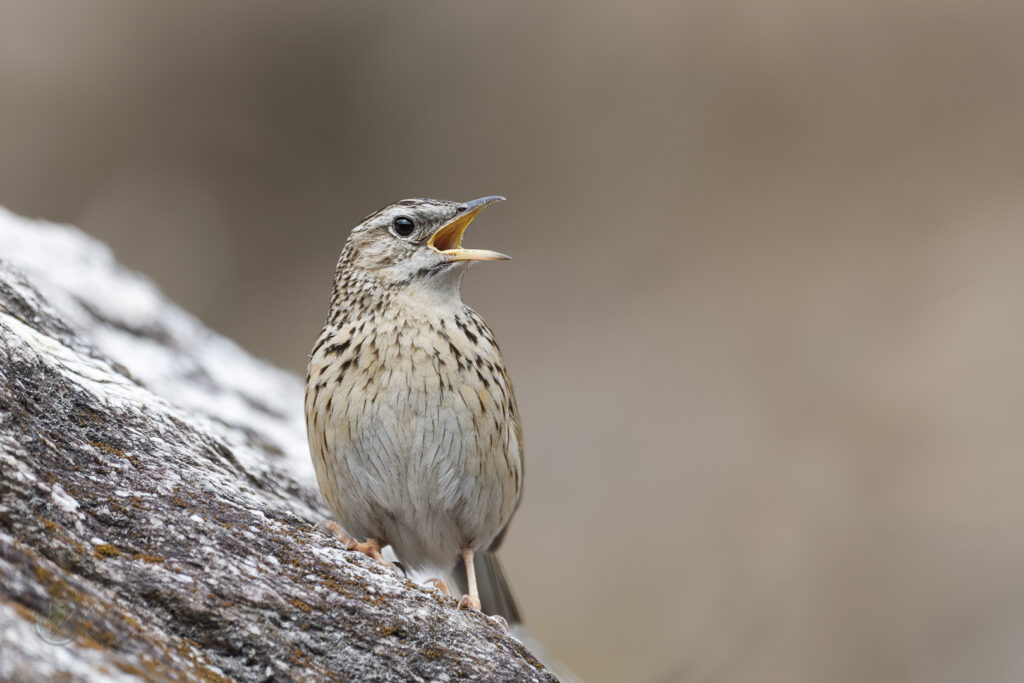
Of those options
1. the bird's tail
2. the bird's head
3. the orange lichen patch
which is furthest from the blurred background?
the orange lichen patch

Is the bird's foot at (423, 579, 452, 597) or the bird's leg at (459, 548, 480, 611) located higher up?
the bird's leg at (459, 548, 480, 611)

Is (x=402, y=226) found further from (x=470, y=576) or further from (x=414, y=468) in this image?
(x=470, y=576)

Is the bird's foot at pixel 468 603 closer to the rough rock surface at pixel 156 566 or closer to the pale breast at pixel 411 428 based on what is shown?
the rough rock surface at pixel 156 566

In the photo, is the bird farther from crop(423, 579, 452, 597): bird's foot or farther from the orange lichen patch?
the orange lichen patch

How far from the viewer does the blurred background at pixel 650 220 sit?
498 inches

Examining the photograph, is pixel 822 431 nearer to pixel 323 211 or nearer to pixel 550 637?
pixel 550 637

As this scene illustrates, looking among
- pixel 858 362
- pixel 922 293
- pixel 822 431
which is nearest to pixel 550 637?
pixel 822 431

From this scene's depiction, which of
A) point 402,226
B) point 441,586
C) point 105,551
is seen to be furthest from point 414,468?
point 105,551

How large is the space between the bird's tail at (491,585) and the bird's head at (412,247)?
1.61 m

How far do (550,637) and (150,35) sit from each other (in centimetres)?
975

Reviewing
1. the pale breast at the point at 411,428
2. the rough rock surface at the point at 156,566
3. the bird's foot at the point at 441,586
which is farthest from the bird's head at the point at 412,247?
the bird's foot at the point at 441,586

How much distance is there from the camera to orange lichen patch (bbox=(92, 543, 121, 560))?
139 inches

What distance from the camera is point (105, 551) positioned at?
11.7ft

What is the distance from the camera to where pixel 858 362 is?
1420 centimetres
